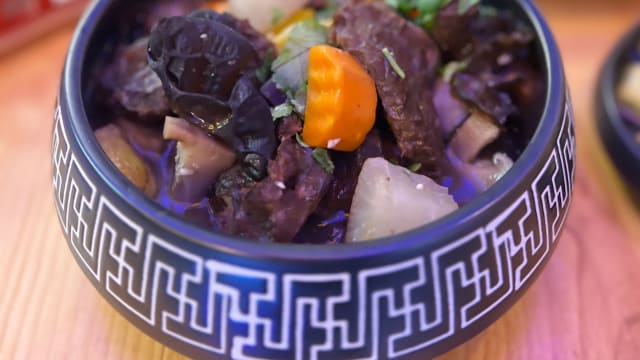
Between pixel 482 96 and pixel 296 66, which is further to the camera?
pixel 482 96

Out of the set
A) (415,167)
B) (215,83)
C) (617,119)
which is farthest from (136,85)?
(617,119)

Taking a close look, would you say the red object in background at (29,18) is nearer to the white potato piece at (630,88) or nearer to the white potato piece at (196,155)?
the white potato piece at (196,155)

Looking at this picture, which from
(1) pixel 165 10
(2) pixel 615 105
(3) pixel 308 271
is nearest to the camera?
(3) pixel 308 271

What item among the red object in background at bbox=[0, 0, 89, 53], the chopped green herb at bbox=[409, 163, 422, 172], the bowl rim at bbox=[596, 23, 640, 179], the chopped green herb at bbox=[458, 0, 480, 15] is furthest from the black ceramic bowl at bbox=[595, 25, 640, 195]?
the red object in background at bbox=[0, 0, 89, 53]

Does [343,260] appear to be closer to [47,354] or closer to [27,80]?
[47,354]

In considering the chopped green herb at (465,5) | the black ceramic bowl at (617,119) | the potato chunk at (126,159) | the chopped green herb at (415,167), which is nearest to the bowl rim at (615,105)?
the black ceramic bowl at (617,119)

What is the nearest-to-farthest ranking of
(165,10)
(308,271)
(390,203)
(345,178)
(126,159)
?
(308,271), (390,203), (345,178), (126,159), (165,10)

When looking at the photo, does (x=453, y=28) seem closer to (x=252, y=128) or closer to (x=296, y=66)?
(x=296, y=66)
